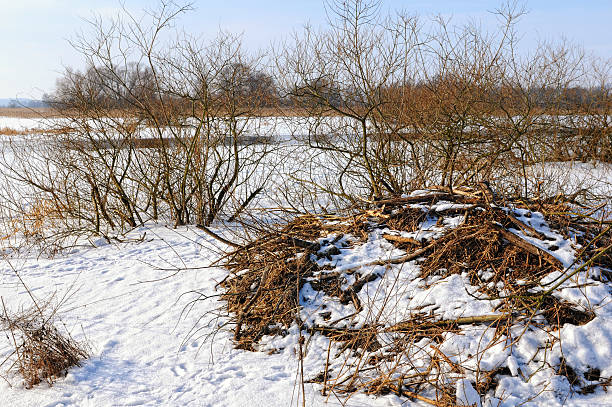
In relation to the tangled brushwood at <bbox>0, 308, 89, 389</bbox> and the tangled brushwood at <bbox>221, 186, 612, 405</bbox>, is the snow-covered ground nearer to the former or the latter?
the tangled brushwood at <bbox>0, 308, 89, 389</bbox>

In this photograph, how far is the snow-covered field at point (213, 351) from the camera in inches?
109

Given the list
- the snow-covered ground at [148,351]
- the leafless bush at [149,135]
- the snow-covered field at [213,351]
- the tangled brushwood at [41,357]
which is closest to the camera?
the snow-covered field at [213,351]

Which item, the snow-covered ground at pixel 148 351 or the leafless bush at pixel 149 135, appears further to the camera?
the leafless bush at pixel 149 135

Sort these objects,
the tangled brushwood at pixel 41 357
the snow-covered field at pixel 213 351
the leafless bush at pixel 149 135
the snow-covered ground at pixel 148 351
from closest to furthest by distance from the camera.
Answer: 1. the snow-covered field at pixel 213 351
2. the snow-covered ground at pixel 148 351
3. the tangled brushwood at pixel 41 357
4. the leafless bush at pixel 149 135

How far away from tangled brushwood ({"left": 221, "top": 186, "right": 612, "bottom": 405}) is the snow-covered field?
0.06 ft

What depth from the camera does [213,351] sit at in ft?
12.2

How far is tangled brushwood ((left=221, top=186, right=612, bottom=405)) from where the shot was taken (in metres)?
2.79

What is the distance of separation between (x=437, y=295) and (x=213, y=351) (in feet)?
6.09

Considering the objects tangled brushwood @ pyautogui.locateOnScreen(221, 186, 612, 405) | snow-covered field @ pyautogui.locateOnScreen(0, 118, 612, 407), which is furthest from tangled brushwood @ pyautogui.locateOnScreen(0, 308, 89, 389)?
tangled brushwood @ pyautogui.locateOnScreen(221, 186, 612, 405)

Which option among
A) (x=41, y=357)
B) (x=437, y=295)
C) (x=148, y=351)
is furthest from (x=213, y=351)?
(x=437, y=295)

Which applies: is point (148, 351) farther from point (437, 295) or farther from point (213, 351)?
point (437, 295)

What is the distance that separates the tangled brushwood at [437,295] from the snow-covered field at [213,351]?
2cm

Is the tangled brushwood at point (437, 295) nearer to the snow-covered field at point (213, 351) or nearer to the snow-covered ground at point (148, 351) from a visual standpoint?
the snow-covered field at point (213, 351)

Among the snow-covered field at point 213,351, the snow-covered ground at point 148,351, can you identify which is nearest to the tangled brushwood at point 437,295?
the snow-covered field at point 213,351
